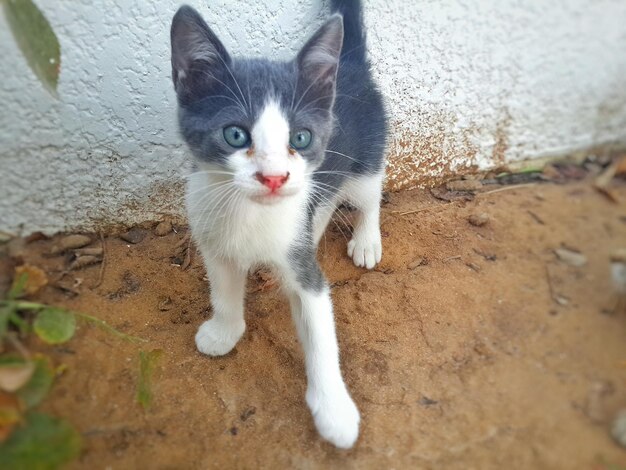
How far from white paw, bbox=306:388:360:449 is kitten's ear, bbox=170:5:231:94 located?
0.77m

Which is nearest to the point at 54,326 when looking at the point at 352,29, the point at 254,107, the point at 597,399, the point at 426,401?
the point at 254,107

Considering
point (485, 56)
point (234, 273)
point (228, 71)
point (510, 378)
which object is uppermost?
point (228, 71)

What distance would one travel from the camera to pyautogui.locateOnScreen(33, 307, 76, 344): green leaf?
2.90ft

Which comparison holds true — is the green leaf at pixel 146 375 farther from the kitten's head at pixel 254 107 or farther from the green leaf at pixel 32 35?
the green leaf at pixel 32 35

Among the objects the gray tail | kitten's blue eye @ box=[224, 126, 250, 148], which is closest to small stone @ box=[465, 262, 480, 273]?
kitten's blue eye @ box=[224, 126, 250, 148]

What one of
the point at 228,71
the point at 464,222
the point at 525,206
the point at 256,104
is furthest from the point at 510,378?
the point at 228,71

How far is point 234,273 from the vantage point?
4.35 feet

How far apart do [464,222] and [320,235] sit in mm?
492

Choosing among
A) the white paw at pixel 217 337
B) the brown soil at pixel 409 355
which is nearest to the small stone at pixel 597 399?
the brown soil at pixel 409 355

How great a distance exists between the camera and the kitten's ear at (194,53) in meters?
1.01

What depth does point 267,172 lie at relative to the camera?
38.0 inches

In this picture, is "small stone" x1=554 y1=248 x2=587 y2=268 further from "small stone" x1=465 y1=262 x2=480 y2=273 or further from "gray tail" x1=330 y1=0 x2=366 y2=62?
"gray tail" x1=330 y1=0 x2=366 y2=62

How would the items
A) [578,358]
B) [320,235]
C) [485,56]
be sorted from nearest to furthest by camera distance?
[578,358] → [485,56] → [320,235]

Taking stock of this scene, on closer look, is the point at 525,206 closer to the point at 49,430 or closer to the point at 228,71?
the point at 228,71
